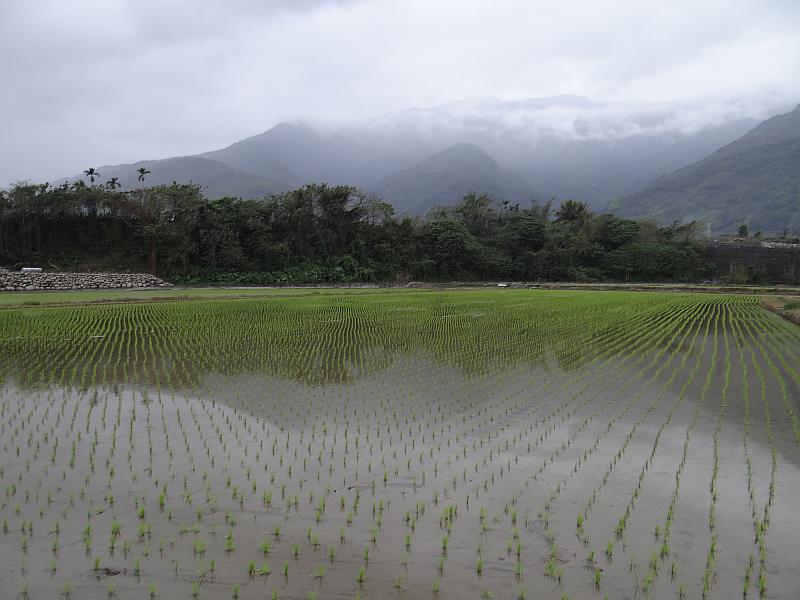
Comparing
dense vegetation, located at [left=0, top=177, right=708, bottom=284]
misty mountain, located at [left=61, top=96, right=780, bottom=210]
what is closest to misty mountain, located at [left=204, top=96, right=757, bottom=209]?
misty mountain, located at [left=61, top=96, right=780, bottom=210]

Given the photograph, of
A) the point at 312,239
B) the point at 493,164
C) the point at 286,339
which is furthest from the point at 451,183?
the point at 286,339

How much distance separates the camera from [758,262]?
125 feet

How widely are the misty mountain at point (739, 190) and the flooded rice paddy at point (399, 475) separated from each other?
76804mm

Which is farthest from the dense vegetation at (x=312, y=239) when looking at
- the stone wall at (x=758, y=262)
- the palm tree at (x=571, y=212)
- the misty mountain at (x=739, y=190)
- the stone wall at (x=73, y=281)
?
the misty mountain at (x=739, y=190)

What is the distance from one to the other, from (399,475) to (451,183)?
112 m

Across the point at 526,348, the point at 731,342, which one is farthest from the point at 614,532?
the point at 731,342

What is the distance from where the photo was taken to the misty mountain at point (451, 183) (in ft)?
343

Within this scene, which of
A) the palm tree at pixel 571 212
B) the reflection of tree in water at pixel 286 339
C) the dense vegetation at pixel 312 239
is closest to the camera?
the reflection of tree in water at pixel 286 339

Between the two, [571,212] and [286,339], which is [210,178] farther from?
[286,339]

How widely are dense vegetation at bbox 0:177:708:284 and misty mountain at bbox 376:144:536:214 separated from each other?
2166 inches

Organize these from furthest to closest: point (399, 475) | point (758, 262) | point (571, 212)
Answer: point (571, 212)
point (758, 262)
point (399, 475)

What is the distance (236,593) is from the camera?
2875 millimetres

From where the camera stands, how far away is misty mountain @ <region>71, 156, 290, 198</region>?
98438mm

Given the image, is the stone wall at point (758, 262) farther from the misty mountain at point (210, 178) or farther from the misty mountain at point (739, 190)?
the misty mountain at point (210, 178)
